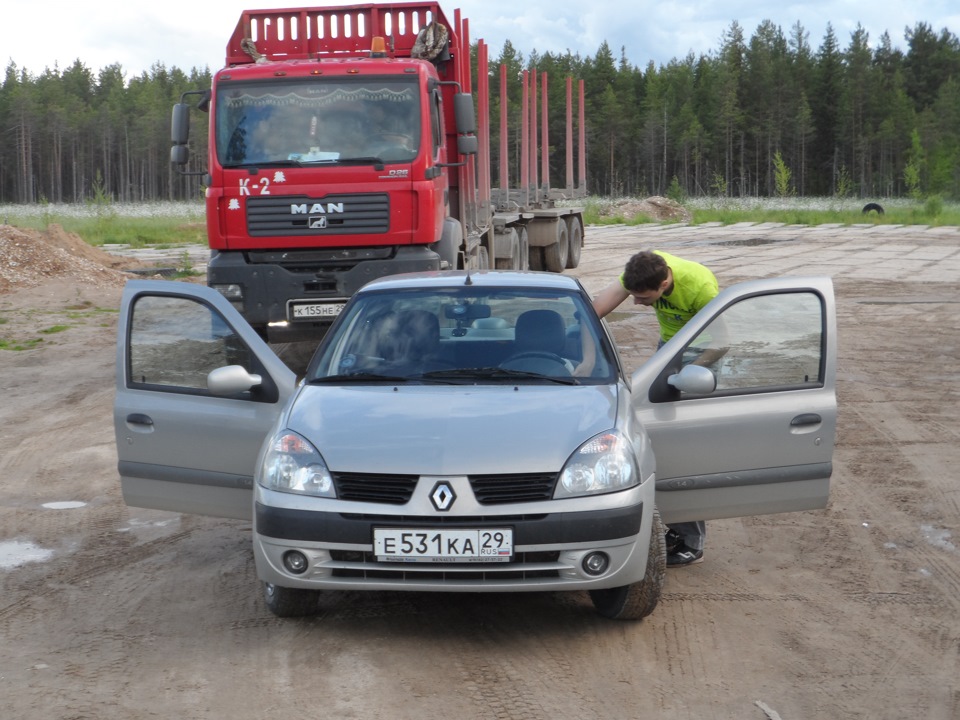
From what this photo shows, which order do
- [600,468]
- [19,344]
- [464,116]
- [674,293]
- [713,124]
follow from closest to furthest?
1. [600,468]
2. [674,293]
3. [464,116]
4. [19,344]
5. [713,124]

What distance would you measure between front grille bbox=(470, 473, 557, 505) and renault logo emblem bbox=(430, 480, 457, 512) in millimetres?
80

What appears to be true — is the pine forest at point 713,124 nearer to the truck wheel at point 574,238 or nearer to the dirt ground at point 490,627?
the truck wheel at point 574,238

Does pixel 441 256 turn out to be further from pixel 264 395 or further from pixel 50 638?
pixel 50 638

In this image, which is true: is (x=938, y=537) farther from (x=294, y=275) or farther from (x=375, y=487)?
(x=294, y=275)

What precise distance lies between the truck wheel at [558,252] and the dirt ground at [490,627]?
14058 millimetres

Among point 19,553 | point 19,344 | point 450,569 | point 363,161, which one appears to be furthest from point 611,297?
point 19,344

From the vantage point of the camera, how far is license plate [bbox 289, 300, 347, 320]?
11.2 m

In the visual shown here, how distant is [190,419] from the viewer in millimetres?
4984

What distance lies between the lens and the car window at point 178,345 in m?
5.15

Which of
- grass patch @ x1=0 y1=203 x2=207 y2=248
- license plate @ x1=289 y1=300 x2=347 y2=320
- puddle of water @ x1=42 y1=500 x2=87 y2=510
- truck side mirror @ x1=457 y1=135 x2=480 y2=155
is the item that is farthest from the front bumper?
grass patch @ x1=0 y1=203 x2=207 y2=248

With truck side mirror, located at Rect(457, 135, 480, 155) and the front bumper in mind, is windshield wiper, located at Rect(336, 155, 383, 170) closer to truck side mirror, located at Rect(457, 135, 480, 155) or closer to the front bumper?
truck side mirror, located at Rect(457, 135, 480, 155)

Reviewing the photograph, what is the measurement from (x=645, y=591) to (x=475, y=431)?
3.02 ft

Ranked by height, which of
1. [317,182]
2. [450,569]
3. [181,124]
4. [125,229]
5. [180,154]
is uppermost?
[181,124]

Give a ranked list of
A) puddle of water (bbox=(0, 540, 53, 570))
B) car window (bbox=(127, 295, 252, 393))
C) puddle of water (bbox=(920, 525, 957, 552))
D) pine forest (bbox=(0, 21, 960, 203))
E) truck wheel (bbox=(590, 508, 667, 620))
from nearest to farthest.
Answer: truck wheel (bbox=(590, 508, 667, 620)) < car window (bbox=(127, 295, 252, 393)) < puddle of water (bbox=(0, 540, 53, 570)) < puddle of water (bbox=(920, 525, 957, 552)) < pine forest (bbox=(0, 21, 960, 203))
